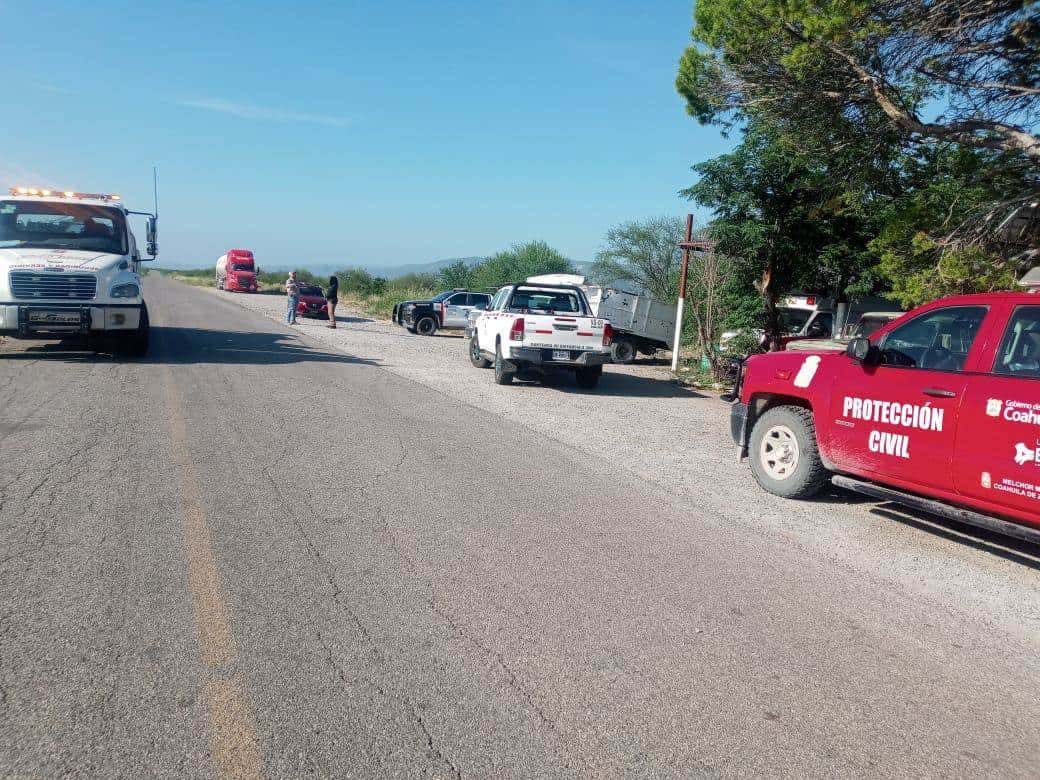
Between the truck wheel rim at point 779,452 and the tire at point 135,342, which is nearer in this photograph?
the truck wheel rim at point 779,452

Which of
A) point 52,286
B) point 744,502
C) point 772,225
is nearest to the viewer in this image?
point 744,502

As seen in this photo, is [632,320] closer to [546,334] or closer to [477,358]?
[477,358]

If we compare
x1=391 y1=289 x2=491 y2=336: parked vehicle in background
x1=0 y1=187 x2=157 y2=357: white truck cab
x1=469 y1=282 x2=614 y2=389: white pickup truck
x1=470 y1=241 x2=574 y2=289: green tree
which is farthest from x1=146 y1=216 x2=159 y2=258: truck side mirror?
x1=470 y1=241 x2=574 y2=289: green tree

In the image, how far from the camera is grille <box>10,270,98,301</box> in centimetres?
1224

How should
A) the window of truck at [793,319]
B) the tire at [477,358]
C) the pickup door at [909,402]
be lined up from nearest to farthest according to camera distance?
the pickup door at [909,402] < the tire at [477,358] < the window of truck at [793,319]

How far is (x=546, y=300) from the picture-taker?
15312mm

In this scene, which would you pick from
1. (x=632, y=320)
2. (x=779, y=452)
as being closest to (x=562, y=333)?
(x=779, y=452)

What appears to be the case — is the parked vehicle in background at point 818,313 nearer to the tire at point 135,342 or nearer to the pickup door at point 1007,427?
the tire at point 135,342

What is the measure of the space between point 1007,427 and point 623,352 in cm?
1631

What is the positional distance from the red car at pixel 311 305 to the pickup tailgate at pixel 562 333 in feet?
66.1

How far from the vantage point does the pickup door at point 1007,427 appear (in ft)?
16.5

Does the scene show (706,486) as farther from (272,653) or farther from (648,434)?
(272,653)

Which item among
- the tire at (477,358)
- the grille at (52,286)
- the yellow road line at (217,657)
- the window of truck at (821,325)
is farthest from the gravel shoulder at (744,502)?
the window of truck at (821,325)

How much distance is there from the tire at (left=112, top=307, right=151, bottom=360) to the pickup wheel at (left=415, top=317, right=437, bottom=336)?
44.9 ft
